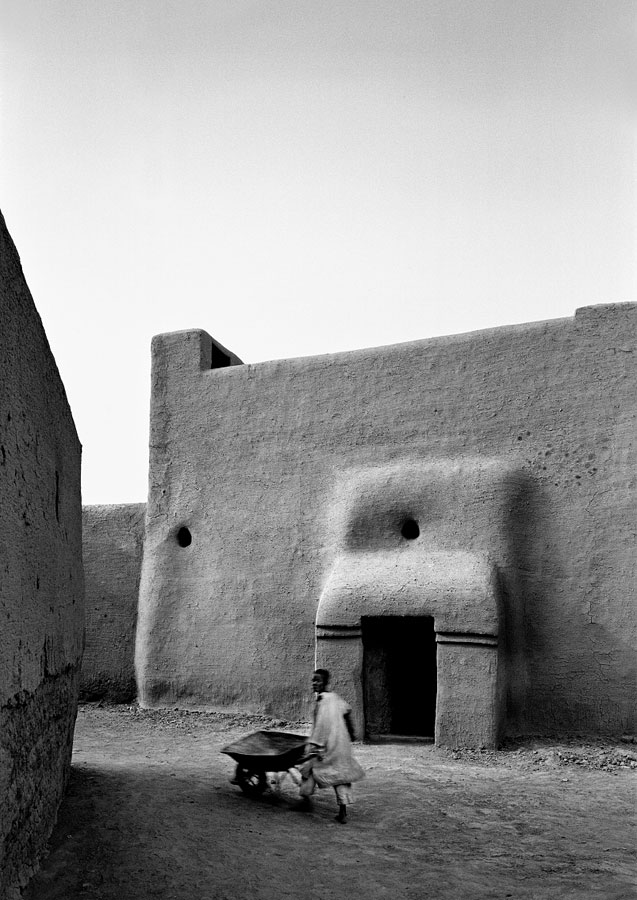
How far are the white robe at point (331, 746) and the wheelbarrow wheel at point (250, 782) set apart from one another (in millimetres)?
493

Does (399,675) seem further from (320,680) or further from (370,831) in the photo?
(370,831)

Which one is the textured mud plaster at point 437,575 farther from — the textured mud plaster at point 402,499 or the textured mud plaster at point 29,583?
the textured mud plaster at point 29,583

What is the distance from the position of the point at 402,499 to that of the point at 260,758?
374cm

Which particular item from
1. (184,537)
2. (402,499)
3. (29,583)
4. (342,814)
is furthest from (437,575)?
(29,583)

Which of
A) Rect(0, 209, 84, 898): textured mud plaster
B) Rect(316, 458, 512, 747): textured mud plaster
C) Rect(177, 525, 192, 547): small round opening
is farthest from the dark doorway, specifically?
Rect(0, 209, 84, 898): textured mud plaster

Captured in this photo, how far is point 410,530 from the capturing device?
30.0 ft

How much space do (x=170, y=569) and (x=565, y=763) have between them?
5257 mm

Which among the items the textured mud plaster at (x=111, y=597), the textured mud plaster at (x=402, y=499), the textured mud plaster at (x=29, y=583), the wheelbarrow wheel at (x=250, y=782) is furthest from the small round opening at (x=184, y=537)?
the textured mud plaster at (x=29, y=583)

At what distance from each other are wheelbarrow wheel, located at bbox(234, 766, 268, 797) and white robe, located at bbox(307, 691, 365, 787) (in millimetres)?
493

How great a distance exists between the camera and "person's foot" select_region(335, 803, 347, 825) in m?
5.67

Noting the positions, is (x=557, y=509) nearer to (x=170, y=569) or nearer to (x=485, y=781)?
(x=485, y=781)

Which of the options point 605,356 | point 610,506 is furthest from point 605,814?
point 605,356

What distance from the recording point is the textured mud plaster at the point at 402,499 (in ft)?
27.4

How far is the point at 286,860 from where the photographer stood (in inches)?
191
